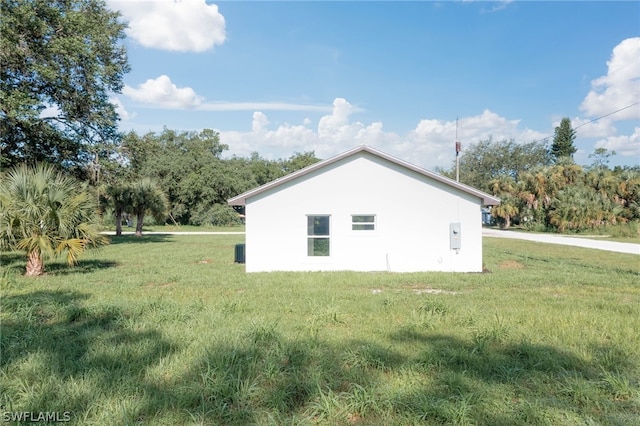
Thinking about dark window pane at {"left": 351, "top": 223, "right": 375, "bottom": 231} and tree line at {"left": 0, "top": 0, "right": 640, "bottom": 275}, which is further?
dark window pane at {"left": 351, "top": 223, "right": 375, "bottom": 231}

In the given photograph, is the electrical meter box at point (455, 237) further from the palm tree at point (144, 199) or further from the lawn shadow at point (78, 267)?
the palm tree at point (144, 199)

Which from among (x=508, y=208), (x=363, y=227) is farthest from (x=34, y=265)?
(x=508, y=208)

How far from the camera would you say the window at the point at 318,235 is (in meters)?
12.7

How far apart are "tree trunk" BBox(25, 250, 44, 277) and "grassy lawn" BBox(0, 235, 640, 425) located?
67.9 inches

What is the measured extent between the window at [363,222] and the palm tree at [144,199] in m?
20.0

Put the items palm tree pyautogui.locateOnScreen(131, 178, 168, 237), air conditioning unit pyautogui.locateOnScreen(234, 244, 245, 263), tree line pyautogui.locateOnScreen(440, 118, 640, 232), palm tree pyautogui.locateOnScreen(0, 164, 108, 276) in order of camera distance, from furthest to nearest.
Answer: tree line pyautogui.locateOnScreen(440, 118, 640, 232) < palm tree pyautogui.locateOnScreen(131, 178, 168, 237) < air conditioning unit pyautogui.locateOnScreen(234, 244, 245, 263) < palm tree pyautogui.locateOnScreen(0, 164, 108, 276)

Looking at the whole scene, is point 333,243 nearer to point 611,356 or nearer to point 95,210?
point 95,210

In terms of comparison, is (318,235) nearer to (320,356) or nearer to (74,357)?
(320,356)

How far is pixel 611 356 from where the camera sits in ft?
14.4

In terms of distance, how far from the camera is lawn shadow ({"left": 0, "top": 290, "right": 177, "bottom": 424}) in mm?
3350

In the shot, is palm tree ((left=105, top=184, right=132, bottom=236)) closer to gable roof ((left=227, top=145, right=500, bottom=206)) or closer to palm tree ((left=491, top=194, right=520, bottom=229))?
gable roof ((left=227, top=145, right=500, bottom=206))

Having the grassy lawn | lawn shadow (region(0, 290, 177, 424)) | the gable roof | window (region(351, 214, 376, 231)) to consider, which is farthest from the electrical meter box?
lawn shadow (region(0, 290, 177, 424))

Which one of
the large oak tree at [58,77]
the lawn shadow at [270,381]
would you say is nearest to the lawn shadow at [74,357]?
the lawn shadow at [270,381]

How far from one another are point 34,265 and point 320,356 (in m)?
9.98
